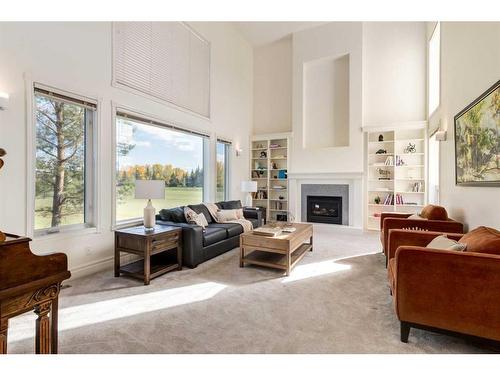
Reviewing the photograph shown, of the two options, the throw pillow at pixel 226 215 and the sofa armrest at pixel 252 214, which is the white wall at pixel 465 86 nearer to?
the sofa armrest at pixel 252 214

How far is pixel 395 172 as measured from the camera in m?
5.71

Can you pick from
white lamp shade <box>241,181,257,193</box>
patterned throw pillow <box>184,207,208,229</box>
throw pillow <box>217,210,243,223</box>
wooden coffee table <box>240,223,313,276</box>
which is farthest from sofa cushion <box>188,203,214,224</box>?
white lamp shade <box>241,181,257,193</box>

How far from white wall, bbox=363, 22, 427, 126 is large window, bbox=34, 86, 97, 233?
18.5 ft

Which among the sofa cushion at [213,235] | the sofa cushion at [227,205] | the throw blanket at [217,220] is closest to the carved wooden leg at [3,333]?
the sofa cushion at [213,235]

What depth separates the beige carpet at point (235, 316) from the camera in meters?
1.76

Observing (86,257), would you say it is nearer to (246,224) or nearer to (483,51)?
(246,224)

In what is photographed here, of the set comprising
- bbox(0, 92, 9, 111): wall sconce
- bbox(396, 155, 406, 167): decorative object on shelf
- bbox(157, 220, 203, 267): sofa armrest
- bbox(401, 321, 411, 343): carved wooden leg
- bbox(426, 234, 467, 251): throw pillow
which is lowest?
bbox(401, 321, 411, 343): carved wooden leg

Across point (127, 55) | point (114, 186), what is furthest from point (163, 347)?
point (127, 55)

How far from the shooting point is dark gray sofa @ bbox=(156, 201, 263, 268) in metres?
3.38

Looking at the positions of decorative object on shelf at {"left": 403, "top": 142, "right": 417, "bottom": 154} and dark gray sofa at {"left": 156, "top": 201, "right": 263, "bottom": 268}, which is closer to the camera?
dark gray sofa at {"left": 156, "top": 201, "right": 263, "bottom": 268}

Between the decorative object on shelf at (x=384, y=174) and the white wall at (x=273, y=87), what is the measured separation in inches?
97.8

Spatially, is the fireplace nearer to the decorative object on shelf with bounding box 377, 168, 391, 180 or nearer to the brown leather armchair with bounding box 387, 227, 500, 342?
the decorative object on shelf with bounding box 377, 168, 391, 180

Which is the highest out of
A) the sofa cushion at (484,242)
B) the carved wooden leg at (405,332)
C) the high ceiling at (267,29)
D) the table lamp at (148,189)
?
the high ceiling at (267,29)

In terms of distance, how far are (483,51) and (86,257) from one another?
5.05m
